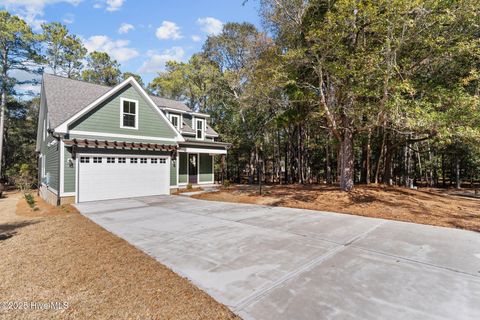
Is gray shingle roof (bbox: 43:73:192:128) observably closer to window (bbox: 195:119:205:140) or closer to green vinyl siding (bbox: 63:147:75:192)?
green vinyl siding (bbox: 63:147:75:192)

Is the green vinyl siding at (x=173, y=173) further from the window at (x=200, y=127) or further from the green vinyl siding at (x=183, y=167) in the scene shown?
the window at (x=200, y=127)

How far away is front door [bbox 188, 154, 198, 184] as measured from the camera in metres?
17.8

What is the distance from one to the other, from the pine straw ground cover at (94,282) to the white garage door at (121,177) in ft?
19.4

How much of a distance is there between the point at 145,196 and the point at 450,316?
1331 centimetres

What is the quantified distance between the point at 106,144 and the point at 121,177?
196cm

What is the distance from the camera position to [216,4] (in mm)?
12688

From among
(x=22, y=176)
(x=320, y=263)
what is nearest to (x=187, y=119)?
(x=22, y=176)

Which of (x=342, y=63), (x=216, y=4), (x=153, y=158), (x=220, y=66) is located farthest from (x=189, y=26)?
(x=220, y=66)

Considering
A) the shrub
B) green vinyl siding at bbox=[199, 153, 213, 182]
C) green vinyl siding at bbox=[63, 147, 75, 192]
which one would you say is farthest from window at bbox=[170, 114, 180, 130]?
the shrub

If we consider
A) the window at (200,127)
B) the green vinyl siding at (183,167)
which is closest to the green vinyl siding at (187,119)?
the window at (200,127)

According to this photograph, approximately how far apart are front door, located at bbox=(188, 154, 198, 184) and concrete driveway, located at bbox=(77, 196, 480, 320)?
9942mm

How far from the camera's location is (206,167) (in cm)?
1878

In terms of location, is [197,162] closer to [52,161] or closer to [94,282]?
[52,161]

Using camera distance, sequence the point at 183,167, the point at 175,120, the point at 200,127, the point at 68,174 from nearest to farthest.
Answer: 1. the point at 68,174
2. the point at 183,167
3. the point at 175,120
4. the point at 200,127
